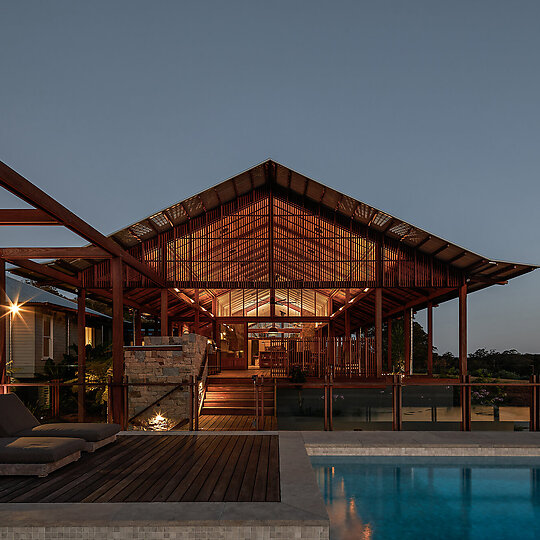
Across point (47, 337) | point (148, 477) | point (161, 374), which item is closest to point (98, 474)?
point (148, 477)

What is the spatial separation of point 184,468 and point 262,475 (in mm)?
1022

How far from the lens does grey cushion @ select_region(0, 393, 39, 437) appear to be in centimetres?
733

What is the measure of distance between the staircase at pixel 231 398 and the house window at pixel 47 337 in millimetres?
7714

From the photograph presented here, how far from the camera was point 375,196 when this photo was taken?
125562 mm

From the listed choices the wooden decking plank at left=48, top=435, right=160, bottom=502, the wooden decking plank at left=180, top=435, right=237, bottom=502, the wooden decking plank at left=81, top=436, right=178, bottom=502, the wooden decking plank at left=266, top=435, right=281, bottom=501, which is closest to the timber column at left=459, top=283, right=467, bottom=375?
the wooden decking plank at left=266, top=435, right=281, bottom=501

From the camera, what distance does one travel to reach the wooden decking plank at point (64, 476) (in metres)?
5.66

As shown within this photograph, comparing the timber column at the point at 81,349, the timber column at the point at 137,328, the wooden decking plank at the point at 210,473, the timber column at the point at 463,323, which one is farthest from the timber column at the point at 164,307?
the wooden decking plank at the point at 210,473

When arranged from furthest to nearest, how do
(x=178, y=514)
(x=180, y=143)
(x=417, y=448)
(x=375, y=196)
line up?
(x=375, y=196), (x=180, y=143), (x=417, y=448), (x=178, y=514)

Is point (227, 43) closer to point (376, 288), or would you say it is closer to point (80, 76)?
point (376, 288)

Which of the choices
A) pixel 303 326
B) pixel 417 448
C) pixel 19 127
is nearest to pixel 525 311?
pixel 303 326

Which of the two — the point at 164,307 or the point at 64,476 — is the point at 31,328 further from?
the point at 64,476

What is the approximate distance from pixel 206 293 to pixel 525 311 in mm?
49965

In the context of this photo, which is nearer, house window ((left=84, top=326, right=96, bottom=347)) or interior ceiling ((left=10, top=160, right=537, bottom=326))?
interior ceiling ((left=10, top=160, right=537, bottom=326))

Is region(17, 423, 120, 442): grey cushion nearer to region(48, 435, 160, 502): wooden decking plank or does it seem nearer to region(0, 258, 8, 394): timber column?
region(48, 435, 160, 502): wooden decking plank
